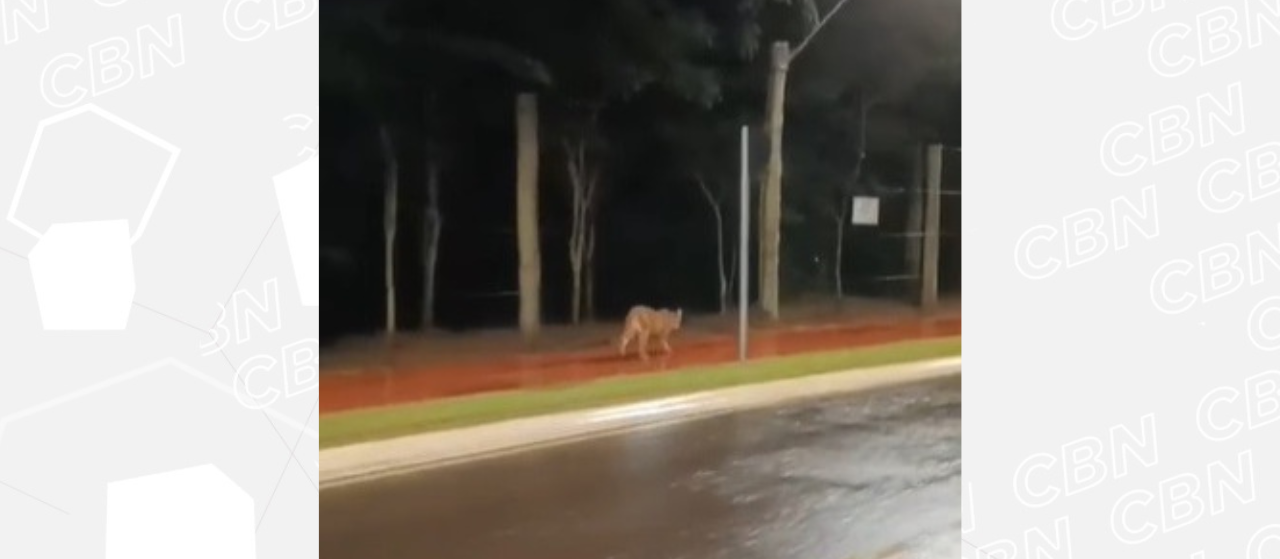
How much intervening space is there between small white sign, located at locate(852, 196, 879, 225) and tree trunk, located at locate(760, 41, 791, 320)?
0.14 m

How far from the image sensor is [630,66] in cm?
148

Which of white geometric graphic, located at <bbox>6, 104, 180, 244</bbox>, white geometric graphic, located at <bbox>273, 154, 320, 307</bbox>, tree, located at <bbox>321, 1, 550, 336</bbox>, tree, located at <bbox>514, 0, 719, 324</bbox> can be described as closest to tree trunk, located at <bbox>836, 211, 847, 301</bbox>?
tree, located at <bbox>514, 0, 719, 324</bbox>

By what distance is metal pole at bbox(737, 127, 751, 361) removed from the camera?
5.25 ft

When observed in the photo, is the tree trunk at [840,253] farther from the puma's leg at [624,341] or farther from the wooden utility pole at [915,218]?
the puma's leg at [624,341]

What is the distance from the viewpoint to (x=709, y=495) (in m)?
1.57

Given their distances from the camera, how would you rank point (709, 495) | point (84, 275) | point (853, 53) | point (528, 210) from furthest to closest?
point (853, 53) < point (709, 495) < point (528, 210) < point (84, 275)

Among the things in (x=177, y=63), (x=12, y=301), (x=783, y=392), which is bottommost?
(x=783, y=392)

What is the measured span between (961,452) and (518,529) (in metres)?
0.74

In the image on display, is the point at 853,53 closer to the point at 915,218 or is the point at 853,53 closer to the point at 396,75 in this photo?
the point at 915,218

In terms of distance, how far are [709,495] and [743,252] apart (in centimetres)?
32

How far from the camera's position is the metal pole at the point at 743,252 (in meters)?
1.60

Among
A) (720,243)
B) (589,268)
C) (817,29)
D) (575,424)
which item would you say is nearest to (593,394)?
(575,424)
